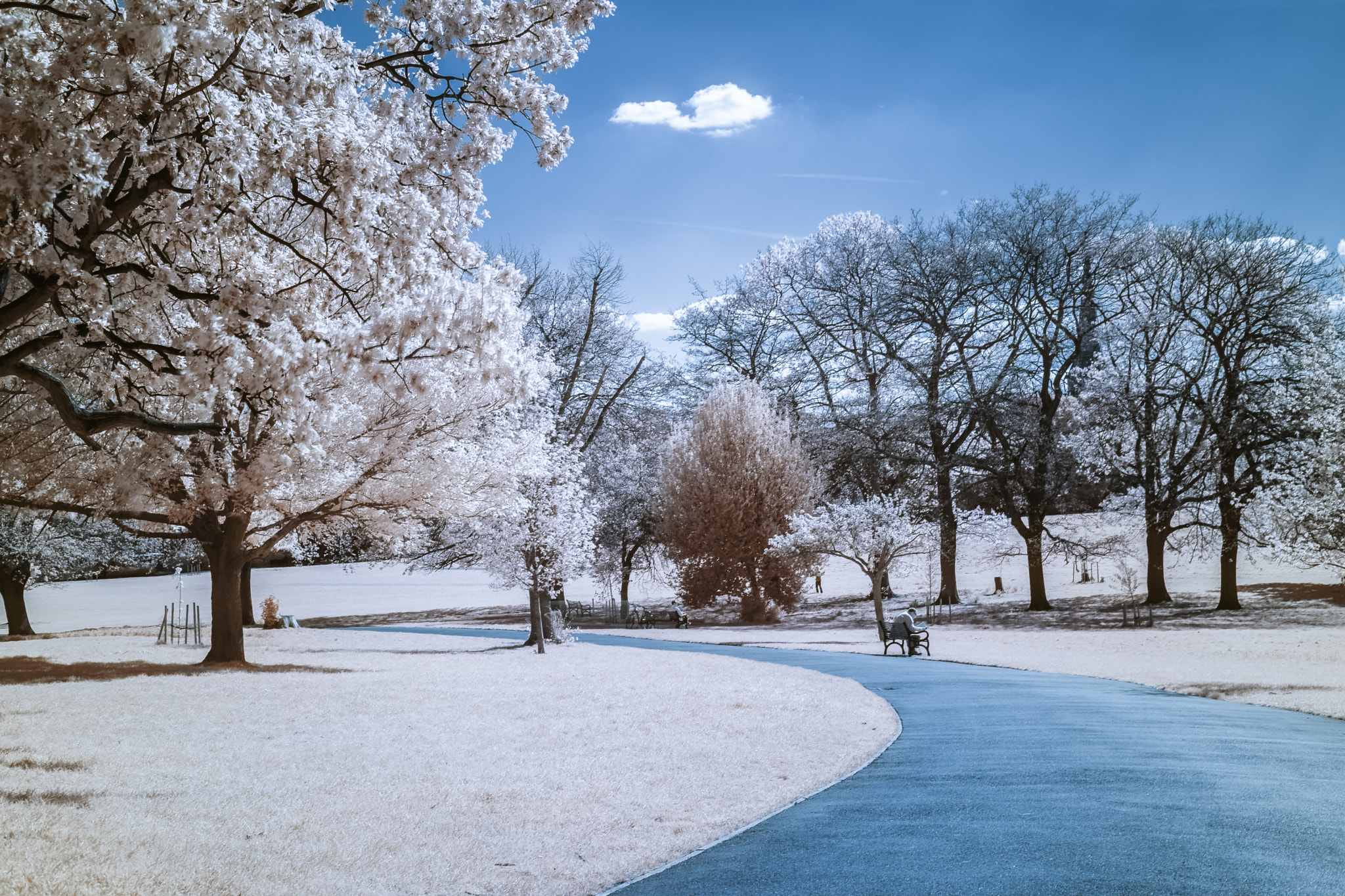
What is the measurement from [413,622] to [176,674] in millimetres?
23524

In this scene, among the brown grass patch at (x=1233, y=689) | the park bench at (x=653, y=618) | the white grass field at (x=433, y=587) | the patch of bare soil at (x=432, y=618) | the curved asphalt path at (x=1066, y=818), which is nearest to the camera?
the curved asphalt path at (x=1066, y=818)

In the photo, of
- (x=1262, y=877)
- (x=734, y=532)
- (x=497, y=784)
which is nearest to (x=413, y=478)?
(x=497, y=784)

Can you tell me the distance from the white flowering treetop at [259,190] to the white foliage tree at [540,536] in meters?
12.2

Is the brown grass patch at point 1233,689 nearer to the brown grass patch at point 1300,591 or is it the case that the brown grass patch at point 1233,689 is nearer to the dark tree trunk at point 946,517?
the dark tree trunk at point 946,517

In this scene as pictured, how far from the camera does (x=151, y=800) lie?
6.69m

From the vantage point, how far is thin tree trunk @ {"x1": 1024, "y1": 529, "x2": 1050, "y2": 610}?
31.9 meters

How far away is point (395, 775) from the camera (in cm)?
769

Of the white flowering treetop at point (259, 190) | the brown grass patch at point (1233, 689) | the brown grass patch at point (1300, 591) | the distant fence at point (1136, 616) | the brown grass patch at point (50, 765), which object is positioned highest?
the white flowering treetop at point (259, 190)

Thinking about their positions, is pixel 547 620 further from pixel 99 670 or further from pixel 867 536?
pixel 99 670

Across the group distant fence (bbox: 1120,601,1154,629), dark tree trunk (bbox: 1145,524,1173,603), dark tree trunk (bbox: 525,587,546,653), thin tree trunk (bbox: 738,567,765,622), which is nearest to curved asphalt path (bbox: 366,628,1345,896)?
dark tree trunk (bbox: 525,587,546,653)

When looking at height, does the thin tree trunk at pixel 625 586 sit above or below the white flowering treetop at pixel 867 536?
below

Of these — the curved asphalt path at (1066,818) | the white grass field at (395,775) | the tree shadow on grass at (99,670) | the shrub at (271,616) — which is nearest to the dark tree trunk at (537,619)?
the tree shadow on grass at (99,670)

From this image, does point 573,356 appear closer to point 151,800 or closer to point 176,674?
point 176,674

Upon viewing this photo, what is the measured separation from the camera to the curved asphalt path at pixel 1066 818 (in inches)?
197
